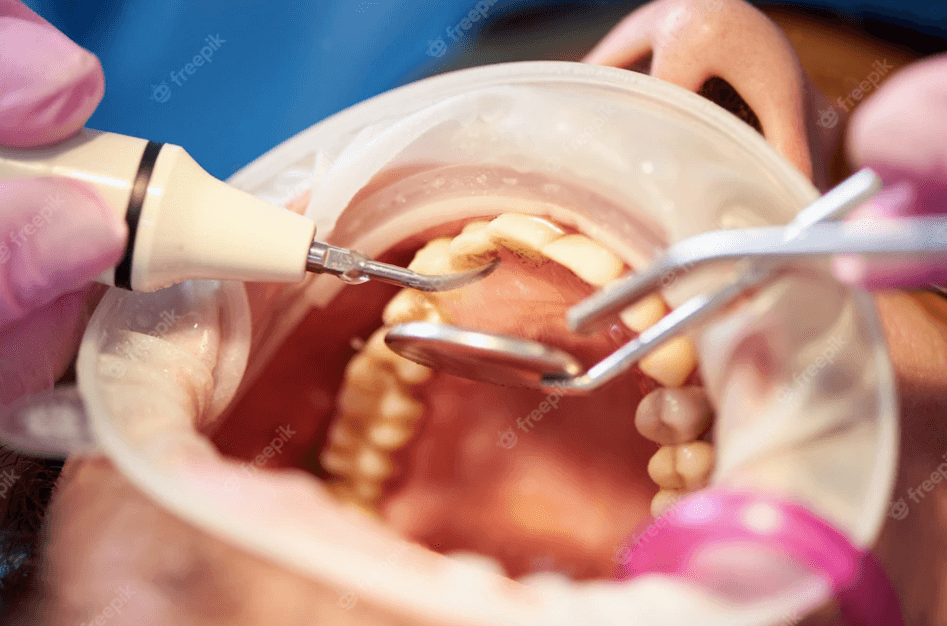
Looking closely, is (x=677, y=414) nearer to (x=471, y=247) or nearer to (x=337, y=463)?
(x=471, y=247)

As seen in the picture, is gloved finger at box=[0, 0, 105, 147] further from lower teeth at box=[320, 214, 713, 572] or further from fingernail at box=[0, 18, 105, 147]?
lower teeth at box=[320, 214, 713, 572]

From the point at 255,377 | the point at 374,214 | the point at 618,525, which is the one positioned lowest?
the point at 618,525

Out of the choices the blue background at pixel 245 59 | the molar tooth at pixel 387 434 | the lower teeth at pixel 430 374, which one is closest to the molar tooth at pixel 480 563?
the lower teeth at pixel 430 374

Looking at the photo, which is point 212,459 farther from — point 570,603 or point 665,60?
point 665,60

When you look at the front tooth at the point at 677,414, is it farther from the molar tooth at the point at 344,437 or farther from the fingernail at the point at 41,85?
the fingernail at the point at 41,85

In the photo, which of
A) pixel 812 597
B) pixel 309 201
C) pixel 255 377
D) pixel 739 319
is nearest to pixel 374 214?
pixel 309 201

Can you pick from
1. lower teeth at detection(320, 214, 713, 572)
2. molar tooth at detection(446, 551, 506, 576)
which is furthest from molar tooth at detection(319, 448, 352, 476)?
molar tooth at detection(446, 551, 506, 576)
